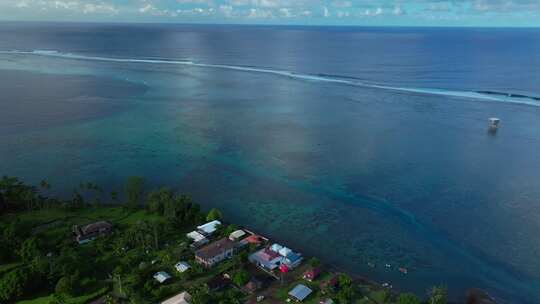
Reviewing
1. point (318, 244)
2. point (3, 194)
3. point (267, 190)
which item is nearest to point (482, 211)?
point (318, 244)

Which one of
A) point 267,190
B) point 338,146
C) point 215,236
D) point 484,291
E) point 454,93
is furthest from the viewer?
point 454,93

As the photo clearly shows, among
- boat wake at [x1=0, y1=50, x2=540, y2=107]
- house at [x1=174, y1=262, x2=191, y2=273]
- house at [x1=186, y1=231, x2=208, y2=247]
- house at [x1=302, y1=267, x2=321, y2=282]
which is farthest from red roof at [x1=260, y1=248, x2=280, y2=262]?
boat wake at [x1=0, y1=50, x2=540, y2=107]

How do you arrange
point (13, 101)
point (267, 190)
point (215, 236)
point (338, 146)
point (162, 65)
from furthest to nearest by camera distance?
point (162, 65), point (13, 101), point (338, 146), point (267, 190), point (215, 236)

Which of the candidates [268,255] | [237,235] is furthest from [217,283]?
[237,235]

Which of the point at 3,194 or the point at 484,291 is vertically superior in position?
the point at 3,194

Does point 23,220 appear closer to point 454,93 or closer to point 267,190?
point 267,190

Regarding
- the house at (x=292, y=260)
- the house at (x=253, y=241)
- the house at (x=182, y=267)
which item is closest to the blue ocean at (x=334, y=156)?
the house at (x=253, y=241)

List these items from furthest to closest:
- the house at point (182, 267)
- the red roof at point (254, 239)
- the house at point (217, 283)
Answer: the red roof at point (254, 239), the house at point (182, 267), the house at point (217, 283)

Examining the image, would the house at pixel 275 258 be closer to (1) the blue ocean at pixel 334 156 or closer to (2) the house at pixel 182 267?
(1) the blue ocean at pixel 334 156
